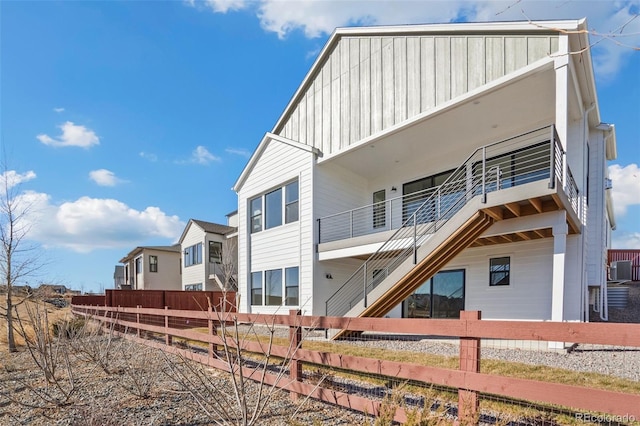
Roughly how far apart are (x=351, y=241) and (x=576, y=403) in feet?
26.7

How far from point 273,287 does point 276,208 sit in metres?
3.18

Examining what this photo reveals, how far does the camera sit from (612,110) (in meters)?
9.66

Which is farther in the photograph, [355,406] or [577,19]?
[577,19]

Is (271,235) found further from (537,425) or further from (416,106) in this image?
(537,425)

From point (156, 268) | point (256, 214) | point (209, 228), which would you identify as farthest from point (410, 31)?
point (156, 268)

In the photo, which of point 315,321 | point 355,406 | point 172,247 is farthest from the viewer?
point 172,247

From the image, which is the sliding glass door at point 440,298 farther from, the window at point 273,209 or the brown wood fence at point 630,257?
the brown wood fence at point 630,257

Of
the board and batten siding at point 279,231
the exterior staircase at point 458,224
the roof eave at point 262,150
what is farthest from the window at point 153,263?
the exterior staircase at point 458,224

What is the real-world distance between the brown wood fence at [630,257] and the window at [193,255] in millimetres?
27214

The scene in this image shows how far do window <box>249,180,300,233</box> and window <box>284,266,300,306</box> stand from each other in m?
1.93

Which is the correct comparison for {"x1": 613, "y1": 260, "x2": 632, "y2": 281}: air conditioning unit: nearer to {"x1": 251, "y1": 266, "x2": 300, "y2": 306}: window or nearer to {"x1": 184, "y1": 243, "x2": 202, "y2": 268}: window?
{"x1": 251, "y1": 266, "x2": 300, "y2": 306}: window

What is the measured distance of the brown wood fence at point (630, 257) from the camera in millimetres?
18797

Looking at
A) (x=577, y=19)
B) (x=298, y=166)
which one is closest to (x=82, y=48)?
(x=298, y=166)

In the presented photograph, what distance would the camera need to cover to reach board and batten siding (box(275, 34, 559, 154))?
7.84m
